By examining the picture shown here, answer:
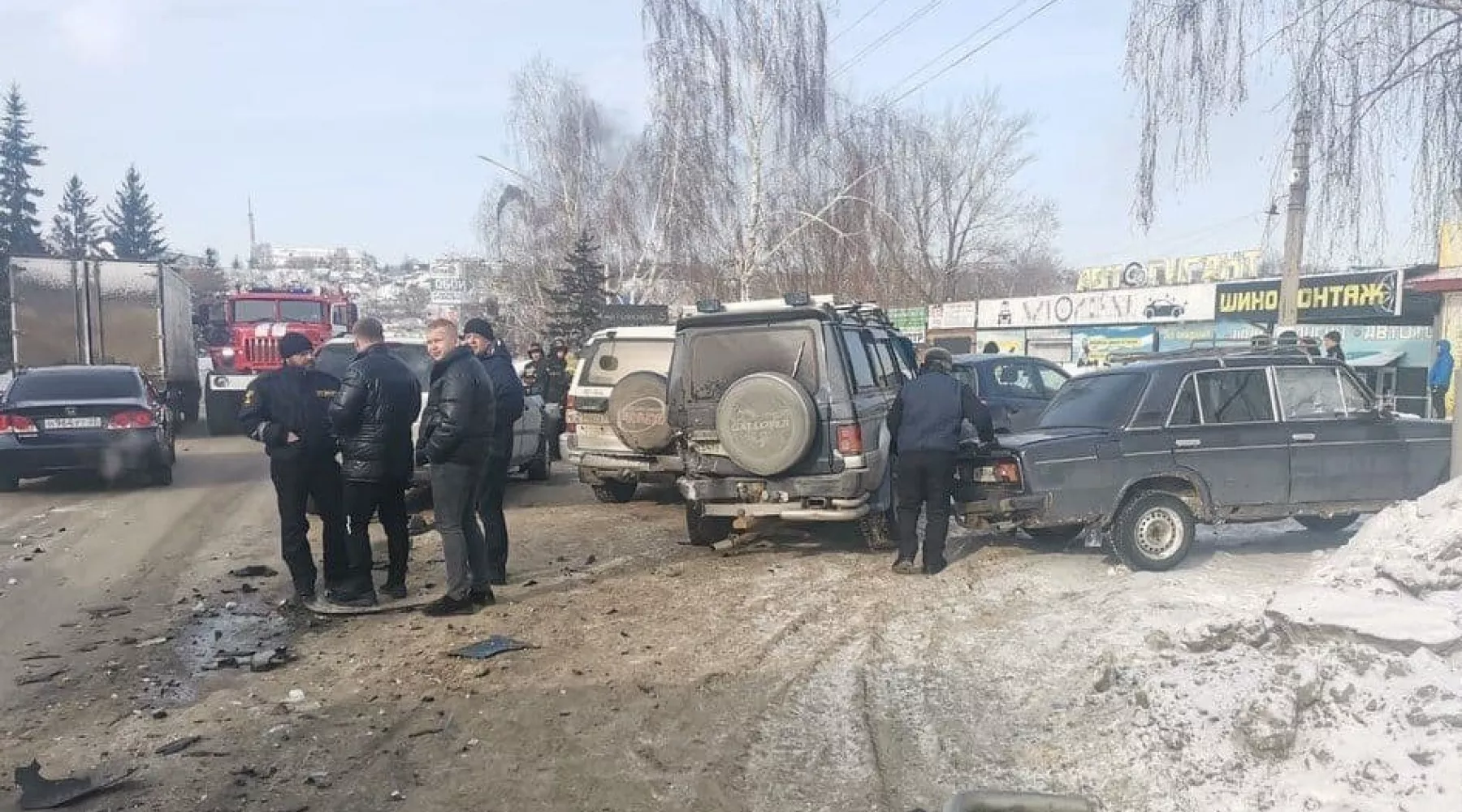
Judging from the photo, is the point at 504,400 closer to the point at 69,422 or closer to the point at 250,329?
the point at 69,422

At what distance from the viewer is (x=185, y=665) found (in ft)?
19.1

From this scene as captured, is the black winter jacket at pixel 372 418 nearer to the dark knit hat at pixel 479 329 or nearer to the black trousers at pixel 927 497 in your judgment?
the dark knit hat at pixel 479 329

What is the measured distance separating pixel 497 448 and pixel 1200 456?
5.23 metres

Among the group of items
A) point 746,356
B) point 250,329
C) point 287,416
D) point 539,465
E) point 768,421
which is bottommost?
point 539,465

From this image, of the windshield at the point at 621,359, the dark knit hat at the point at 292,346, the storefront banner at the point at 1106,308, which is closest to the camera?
the dark knit hat at the point at 292,346

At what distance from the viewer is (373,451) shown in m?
6.71

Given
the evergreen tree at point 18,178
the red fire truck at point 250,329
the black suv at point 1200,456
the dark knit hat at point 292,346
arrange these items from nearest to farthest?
the dark knit hat at point 292,346
the black suv at point 1200,456
the red fire truck at point 250,329
the evergreen tree at point 18,178

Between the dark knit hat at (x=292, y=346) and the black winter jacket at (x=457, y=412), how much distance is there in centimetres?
109

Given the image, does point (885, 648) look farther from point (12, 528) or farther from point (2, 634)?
point (12, 528)

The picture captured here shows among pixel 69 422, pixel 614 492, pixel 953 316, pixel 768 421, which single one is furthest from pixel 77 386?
pixel 953 316

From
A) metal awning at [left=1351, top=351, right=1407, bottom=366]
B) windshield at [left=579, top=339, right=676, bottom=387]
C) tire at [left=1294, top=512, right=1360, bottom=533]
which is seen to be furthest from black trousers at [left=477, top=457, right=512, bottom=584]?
metal awning at [left=1351, top=351, right=1407, bottom=366]

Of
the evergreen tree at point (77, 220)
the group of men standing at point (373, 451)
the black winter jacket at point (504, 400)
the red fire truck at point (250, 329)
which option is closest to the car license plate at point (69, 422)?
the group of men standing at point (373, 451)

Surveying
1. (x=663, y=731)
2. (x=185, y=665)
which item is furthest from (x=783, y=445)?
(x=185, y=665)

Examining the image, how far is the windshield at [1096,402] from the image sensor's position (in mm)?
7953
